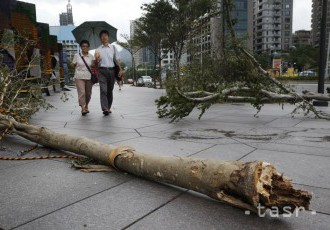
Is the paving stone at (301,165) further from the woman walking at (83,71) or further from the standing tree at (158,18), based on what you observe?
the standing tree at (158,18)

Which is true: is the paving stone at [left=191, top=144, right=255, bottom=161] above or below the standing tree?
below

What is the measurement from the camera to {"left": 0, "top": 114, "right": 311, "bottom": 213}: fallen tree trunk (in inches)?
75.8

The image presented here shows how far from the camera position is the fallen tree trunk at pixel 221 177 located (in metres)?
1.93

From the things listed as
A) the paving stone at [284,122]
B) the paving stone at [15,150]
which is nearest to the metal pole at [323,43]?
the paving stone at [284,122]

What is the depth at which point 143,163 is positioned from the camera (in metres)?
2.75

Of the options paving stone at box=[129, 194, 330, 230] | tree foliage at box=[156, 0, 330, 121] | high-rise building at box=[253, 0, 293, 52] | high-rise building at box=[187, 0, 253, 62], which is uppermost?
high-rise building at box=[253, 0, 293, 52]

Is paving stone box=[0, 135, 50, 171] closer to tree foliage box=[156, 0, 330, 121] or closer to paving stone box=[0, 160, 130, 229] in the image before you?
paving stone box=[0, 160, 130, 229]

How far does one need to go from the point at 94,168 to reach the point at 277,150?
208cm

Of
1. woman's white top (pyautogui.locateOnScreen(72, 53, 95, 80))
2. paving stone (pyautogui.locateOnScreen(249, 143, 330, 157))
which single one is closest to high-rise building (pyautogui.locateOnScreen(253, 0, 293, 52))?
woman's white top (pyautogui.locateOnScreen(72, 53, 95, 80))

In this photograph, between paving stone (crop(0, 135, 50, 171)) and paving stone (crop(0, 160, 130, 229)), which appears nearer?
paving stone (crop(0, 160, 130, 229))

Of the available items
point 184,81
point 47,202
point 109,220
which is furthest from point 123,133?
point 184,81

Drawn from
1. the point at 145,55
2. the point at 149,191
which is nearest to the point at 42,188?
the point at 149,191

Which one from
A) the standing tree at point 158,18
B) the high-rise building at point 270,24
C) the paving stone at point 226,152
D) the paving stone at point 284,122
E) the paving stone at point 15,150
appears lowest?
the paving stone at point 284,122

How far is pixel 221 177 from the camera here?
2131 millimetres
